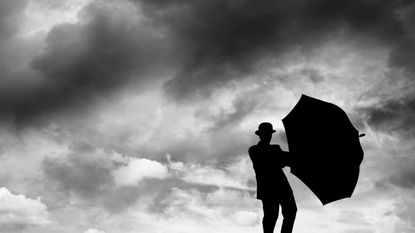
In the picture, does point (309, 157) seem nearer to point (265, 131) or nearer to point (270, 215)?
point (265, 131)

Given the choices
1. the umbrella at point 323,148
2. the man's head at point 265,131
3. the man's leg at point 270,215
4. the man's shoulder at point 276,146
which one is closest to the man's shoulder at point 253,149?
the man's head at point 265,131

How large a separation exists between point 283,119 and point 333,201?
5.84ft

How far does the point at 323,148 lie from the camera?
7469 millimetres

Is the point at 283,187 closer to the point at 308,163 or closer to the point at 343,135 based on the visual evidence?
the point at 308,163

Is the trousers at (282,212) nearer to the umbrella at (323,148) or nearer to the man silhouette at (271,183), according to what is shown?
the man silhouette at (271,183)

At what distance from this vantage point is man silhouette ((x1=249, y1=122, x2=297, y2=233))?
7.43 m

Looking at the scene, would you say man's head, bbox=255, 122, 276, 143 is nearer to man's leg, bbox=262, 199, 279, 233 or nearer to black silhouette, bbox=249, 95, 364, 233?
black silhouette, bbox=249, 95, 364, 233

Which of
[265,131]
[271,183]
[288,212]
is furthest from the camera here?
[265,131]

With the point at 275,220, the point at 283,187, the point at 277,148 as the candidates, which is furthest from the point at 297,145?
the point at 275,220

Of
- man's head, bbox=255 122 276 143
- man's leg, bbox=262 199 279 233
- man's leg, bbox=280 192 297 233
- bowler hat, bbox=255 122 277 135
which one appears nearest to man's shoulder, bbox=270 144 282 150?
man's head, bbox=255 122 276 143

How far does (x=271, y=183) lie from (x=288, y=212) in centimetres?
62

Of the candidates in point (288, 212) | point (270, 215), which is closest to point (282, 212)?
point (288, 212)

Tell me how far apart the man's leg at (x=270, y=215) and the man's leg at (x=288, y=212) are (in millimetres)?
134

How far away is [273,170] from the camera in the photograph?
7.56 metres
